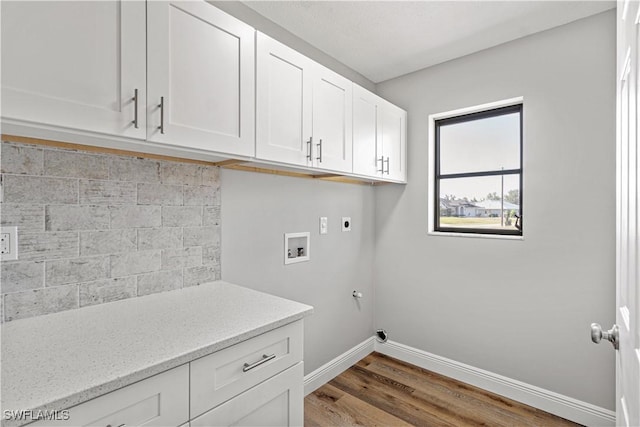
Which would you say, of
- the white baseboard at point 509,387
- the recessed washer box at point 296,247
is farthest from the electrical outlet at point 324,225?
the white baseboard at point 509,387

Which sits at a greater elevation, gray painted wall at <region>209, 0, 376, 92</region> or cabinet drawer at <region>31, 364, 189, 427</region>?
gray painted wall at <region>209, 0, 376, 92</region>

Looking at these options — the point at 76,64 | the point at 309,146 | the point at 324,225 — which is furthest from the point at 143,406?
the point at 324,225

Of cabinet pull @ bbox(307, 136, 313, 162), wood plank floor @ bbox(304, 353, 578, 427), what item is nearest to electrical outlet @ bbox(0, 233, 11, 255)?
cabinet pull @ bbox(307, 136, 313, 162)

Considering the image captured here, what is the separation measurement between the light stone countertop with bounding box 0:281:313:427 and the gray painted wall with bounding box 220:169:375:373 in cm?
47

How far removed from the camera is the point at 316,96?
1838 mm

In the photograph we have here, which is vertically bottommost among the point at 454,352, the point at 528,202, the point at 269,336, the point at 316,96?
the point at 454,352

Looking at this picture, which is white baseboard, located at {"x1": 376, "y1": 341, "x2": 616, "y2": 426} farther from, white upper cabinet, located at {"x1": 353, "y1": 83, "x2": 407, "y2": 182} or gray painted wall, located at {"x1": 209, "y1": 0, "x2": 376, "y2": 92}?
gray painted wall, located at {"x1": 209, "y1": 0, "x2": 376, "y2": 92}

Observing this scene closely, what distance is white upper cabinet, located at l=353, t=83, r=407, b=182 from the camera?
219 centimetres

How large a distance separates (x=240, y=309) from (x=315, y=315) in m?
1.16

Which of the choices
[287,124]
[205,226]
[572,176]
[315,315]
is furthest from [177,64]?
[572,176]

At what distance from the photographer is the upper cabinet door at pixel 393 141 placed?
246 centimetres

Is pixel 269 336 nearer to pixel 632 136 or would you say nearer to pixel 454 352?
pixel 632 136

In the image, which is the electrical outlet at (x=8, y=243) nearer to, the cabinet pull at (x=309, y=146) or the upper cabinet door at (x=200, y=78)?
the upper cabinet door at (x=200, y=78)

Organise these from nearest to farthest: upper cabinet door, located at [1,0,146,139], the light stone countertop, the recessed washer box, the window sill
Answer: the light stone countertop, upper cabinet door, located at [1,0,146,139], the recessed washer box, the window sill
